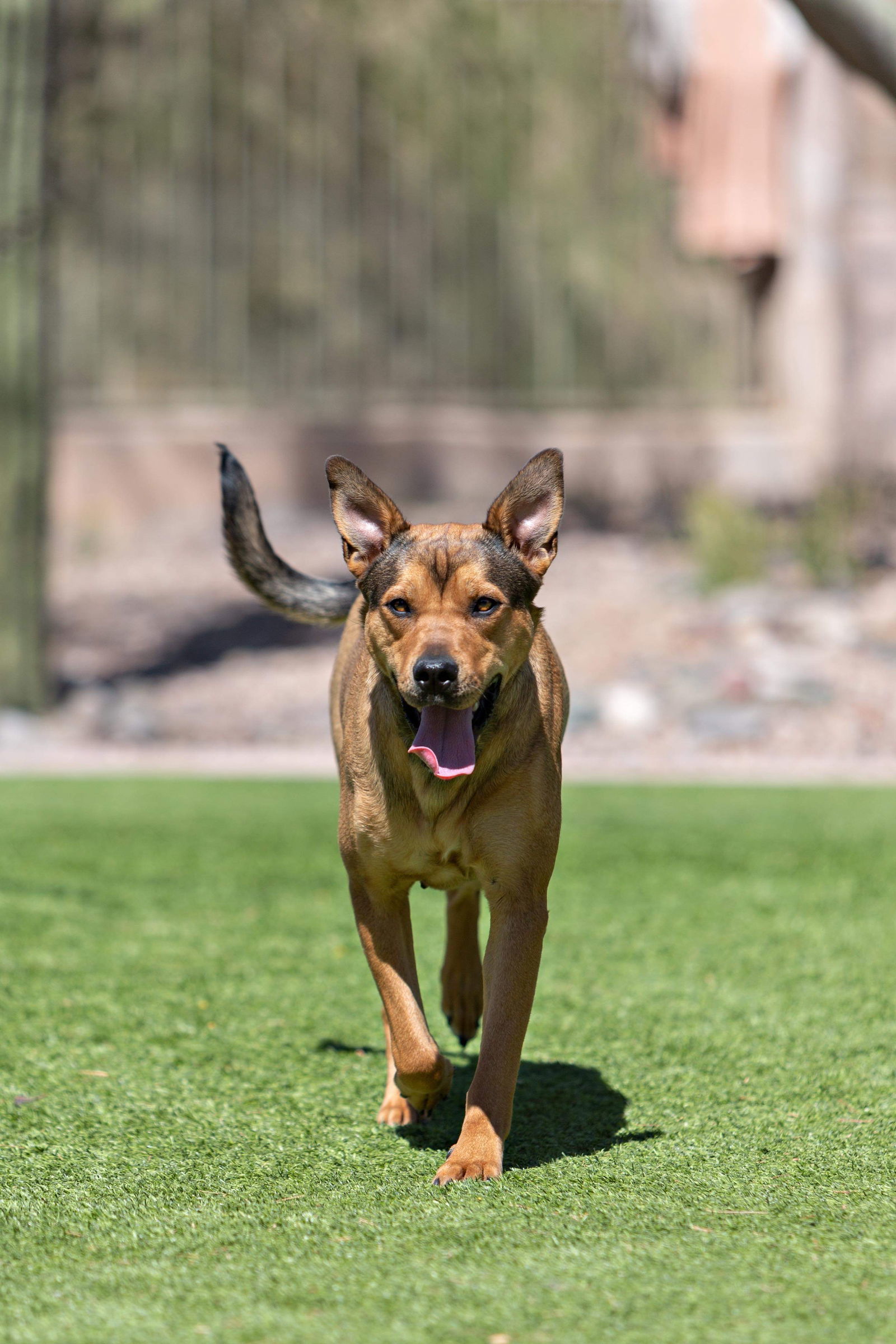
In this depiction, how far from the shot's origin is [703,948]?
6195mm

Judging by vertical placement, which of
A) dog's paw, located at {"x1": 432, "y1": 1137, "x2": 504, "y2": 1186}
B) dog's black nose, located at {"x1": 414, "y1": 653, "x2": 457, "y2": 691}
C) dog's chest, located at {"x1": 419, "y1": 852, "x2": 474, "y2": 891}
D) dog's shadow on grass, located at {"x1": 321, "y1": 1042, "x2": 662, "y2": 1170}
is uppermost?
dog's black nose, located at {"x1": 414, "y1": 653, "x2": 457, "y2": 691}

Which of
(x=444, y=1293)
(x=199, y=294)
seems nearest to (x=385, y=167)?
(x=199, y=294)

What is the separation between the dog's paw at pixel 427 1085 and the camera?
373 centimetres

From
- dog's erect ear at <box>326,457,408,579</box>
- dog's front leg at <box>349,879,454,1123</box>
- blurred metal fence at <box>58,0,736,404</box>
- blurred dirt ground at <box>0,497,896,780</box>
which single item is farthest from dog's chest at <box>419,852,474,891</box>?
blurred metal fence at <box>58,0,736,404</box>

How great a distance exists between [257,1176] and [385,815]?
875 mm

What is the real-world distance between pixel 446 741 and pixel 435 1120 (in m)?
1.15

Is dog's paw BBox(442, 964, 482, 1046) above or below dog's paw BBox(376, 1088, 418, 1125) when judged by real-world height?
above

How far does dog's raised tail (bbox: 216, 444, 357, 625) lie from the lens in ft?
16.2

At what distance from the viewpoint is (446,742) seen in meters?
3.61

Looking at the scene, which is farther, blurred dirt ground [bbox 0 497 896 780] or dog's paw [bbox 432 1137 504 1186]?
blurred dirt ground [bbox 0 497 896 780]

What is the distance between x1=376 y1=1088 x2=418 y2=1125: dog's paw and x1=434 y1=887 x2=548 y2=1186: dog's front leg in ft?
1.32

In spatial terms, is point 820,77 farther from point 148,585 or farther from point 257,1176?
point 257,1176

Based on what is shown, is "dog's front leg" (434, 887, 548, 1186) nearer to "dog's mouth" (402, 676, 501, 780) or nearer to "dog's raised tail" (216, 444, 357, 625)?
"dog's mouth" (402, 676, 501, 780)

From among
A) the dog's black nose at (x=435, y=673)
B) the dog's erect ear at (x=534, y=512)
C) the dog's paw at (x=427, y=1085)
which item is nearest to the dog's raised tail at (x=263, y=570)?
the dog's erect ear at (x=534, y=512)
